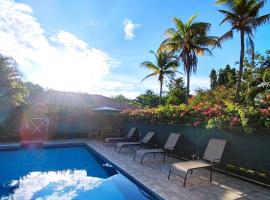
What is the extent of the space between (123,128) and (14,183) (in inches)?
368

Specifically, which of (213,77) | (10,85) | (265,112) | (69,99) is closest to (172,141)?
(265,112)

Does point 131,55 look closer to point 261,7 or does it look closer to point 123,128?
point 123,128

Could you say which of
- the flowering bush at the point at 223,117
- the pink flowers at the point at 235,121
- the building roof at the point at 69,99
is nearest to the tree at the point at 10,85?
the building roof at the point at 69,99

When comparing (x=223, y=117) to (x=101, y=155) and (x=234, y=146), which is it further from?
(x=101, y=155)

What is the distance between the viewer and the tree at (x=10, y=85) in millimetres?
12758

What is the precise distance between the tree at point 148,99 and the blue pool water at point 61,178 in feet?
88.7

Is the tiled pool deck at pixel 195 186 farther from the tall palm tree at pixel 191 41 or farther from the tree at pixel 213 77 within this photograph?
the tree at pixel 213 77

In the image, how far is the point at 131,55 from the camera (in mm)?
14828

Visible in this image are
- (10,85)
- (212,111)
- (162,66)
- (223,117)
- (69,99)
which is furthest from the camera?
(162,66)

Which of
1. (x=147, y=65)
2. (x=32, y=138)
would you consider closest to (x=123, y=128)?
(x=32, y=138)

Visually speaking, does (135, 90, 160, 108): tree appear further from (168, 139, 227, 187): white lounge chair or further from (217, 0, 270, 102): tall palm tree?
(168, 139, 227, 187): white lounge chair

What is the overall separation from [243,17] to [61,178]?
40.1ft

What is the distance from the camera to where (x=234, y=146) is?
6.52m

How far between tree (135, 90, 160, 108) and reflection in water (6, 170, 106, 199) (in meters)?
29.4
